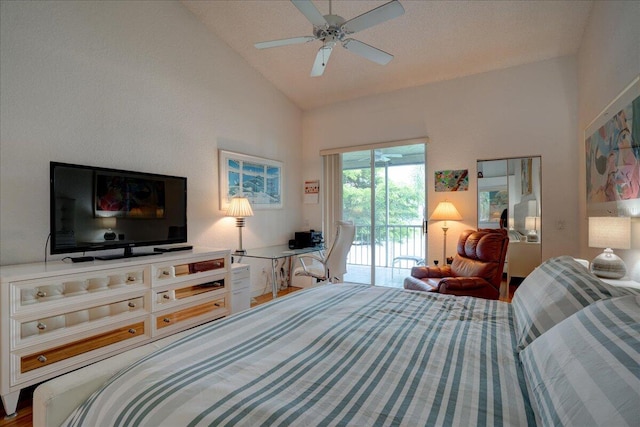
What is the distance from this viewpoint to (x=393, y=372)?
97 cm

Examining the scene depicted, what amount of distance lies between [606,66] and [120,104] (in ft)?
13.5

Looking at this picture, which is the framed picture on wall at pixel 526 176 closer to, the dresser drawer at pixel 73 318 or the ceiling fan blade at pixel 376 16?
the ceiling fan blade at pixel 376 16

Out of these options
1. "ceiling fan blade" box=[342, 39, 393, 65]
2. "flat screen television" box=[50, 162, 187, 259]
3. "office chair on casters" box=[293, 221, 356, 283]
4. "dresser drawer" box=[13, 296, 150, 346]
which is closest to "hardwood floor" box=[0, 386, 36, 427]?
"dresser drawer" box=[13, 296, 150, 346]

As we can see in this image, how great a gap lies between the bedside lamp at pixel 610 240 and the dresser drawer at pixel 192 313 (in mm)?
3080

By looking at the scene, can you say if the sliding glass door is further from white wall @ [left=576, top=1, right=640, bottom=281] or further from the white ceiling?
white wall @ [left=576, top=1, right=640, bottom=281]

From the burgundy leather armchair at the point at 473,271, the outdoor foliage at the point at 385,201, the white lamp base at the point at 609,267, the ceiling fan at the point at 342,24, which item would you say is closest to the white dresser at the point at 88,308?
the ceiling fan at the point at 342,24

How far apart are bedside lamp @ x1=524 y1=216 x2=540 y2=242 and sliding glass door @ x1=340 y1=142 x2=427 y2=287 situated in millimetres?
1175

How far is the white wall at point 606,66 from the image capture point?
2.03 meters

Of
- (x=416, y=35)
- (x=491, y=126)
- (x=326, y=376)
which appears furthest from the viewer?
(x=491, y=126)

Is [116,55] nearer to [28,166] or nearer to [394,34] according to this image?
[28,166]

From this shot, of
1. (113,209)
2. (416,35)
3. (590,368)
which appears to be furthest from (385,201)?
(590,368)

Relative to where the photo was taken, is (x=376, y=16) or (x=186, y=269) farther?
(x=186, y=269)

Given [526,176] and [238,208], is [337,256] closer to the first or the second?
[238,208]

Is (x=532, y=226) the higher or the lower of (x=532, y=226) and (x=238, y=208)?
the lower
